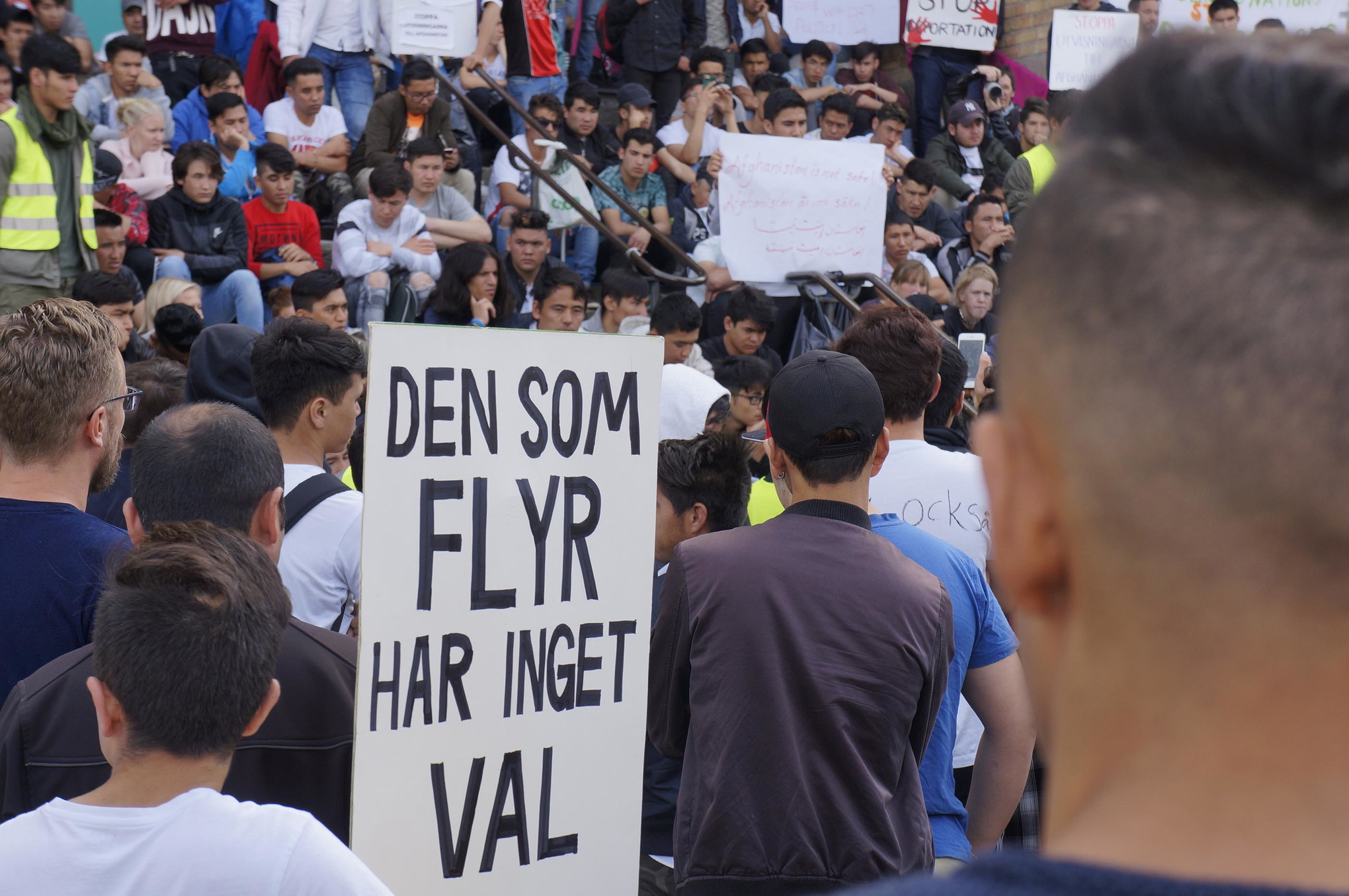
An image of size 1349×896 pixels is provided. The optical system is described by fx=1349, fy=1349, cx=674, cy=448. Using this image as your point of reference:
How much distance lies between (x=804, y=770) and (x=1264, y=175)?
179 cm

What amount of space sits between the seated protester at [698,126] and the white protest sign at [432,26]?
190 cm

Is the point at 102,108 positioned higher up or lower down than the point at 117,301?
higher up

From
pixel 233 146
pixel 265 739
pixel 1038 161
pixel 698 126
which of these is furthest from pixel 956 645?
pixel 1038 161

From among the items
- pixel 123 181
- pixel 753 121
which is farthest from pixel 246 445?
pixel 753 121

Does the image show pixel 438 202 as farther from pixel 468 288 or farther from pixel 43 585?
pixel 43 585

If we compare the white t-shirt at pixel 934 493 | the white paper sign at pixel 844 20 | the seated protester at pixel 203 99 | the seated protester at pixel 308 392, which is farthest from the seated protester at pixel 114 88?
the white t-shirt at pixel 934 493

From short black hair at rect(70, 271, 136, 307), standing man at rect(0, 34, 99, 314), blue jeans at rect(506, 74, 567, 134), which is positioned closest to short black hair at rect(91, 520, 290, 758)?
short black hair at rect(70, 271, 136, 307)

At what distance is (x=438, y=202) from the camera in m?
9.19

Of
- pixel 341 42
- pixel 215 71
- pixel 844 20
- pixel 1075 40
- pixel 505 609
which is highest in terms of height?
pixel 844 20

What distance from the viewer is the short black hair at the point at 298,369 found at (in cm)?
331

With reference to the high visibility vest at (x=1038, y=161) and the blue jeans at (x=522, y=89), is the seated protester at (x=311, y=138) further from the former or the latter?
the high visibility vest at (x=1038, y=161)

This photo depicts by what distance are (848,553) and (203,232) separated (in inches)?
253

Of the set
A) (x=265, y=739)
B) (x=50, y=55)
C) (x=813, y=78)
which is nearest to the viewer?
(x=265, y=739)

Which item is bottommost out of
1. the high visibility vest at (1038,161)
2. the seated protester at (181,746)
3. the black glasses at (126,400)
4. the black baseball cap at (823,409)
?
the seated protester at (181,746)
